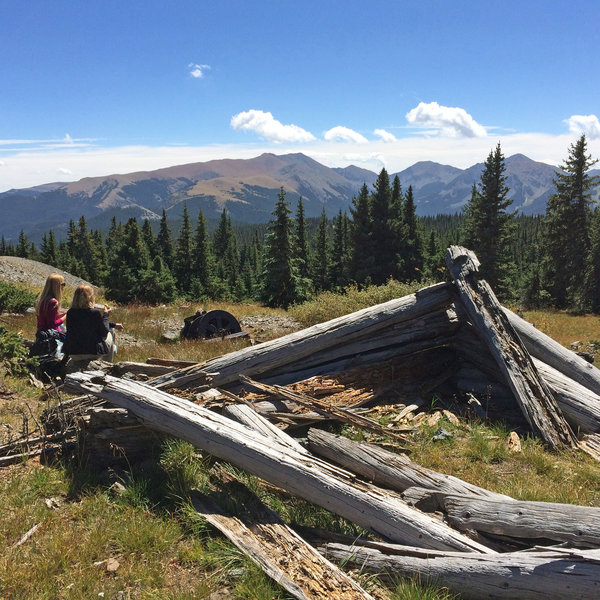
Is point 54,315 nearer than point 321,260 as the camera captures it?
Yes

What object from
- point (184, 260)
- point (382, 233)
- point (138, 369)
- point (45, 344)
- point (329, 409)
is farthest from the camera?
point (184, 260)

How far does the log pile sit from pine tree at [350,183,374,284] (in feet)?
112

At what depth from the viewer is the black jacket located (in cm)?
704

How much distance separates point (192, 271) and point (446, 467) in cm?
5348

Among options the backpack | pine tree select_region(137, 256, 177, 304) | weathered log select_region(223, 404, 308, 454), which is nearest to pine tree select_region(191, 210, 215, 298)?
pine tree select_region(137, 256, 177, 304)

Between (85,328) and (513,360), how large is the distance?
683 cm

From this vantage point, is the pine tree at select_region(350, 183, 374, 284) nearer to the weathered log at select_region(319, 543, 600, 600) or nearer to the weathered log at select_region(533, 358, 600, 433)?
the weathered log at select_region(533, 358, 600, 433)

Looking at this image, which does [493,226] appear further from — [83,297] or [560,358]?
[83,297]

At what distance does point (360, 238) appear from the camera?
41.3m

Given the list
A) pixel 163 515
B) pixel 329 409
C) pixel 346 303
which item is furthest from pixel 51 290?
pixel 346 303

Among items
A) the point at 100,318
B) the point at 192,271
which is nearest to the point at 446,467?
the point at 100,318

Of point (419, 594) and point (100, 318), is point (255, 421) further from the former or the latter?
point (100, 318)

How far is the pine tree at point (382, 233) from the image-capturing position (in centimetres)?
4106

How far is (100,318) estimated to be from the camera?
7.18 meters
